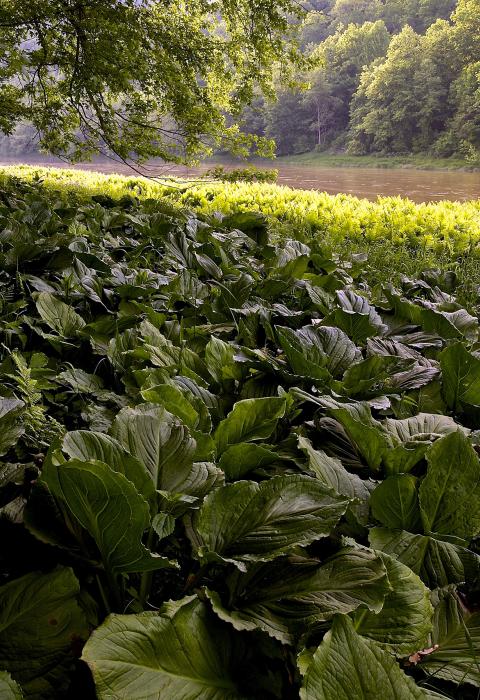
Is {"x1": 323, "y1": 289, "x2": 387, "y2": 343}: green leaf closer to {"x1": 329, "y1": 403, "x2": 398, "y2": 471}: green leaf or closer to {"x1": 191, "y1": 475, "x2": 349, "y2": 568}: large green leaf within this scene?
{"x1": 329, "y1": 403, "x2": 398, "y2": 471}: green leaf

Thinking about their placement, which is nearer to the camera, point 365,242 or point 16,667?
point 16,667

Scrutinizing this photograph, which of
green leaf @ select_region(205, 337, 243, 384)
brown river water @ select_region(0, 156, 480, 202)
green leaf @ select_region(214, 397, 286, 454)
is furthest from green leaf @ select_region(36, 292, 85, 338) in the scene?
brown river water @ select_region(0, 156, 480, 202)

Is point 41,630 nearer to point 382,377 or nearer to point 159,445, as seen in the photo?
point 159,445

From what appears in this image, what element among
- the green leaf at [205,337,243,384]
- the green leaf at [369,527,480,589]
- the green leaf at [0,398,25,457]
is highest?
the green leaf at [0,398,25,457]

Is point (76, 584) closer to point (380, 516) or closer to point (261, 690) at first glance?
point (261, 690)

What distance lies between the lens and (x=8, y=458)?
117 centimetres

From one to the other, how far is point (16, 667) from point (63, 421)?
79 cm

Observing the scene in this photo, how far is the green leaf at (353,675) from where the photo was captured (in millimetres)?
539

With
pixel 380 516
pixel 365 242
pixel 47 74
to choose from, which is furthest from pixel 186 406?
pixel 47 74

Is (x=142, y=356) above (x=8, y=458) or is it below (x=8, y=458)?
above

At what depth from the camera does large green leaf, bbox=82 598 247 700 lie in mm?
561

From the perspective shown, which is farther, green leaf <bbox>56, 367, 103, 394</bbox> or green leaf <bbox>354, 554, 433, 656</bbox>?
green leaf <bbox>56, 367, 103, 394</bbox>

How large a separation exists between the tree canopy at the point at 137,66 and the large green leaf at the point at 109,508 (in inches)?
217

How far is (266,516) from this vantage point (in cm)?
77
